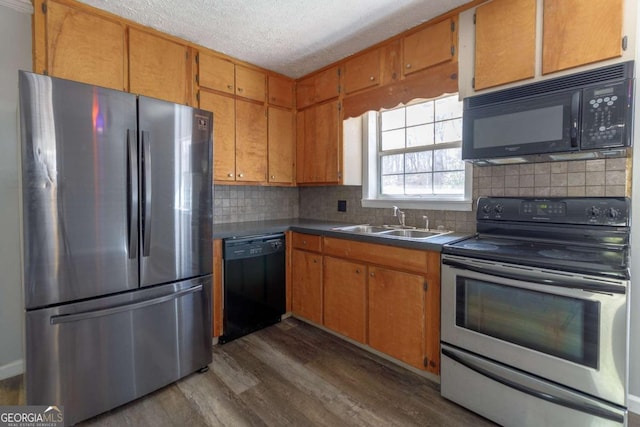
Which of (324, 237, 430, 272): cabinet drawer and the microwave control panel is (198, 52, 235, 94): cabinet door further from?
the microwave control panel

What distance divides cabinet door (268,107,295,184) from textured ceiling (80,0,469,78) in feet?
2.06

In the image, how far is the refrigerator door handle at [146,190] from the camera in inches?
70.4

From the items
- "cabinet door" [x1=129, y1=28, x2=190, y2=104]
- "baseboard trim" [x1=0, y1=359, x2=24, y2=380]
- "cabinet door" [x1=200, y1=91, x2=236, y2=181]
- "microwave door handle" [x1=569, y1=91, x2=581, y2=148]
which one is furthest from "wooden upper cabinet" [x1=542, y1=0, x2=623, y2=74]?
"baseboard trim" [x1=0, y1=359, x2=24, y2=380]

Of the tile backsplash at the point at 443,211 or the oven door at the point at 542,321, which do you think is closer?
the oven door at the point at 542,321

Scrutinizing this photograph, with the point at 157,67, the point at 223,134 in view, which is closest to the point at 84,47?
the point at 157,67

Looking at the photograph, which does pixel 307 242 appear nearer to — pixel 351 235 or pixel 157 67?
pixel 351 235

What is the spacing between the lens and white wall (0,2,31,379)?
1.98 meters

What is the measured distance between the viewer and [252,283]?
8.63 ft

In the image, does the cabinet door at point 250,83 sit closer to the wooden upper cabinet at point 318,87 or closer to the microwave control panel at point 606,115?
the wooden upper cabinet at point 318,87

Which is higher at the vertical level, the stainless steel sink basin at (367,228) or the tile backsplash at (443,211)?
the tile backsplash at (443,211)

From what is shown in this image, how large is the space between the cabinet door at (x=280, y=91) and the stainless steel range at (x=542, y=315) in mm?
2270

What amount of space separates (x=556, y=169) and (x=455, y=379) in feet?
4.61

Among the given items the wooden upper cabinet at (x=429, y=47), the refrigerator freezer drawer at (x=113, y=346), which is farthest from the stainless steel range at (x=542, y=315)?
the refrigerator freezer drawer at (x=113, y=346)

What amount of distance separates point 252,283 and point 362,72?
2.06 metres
